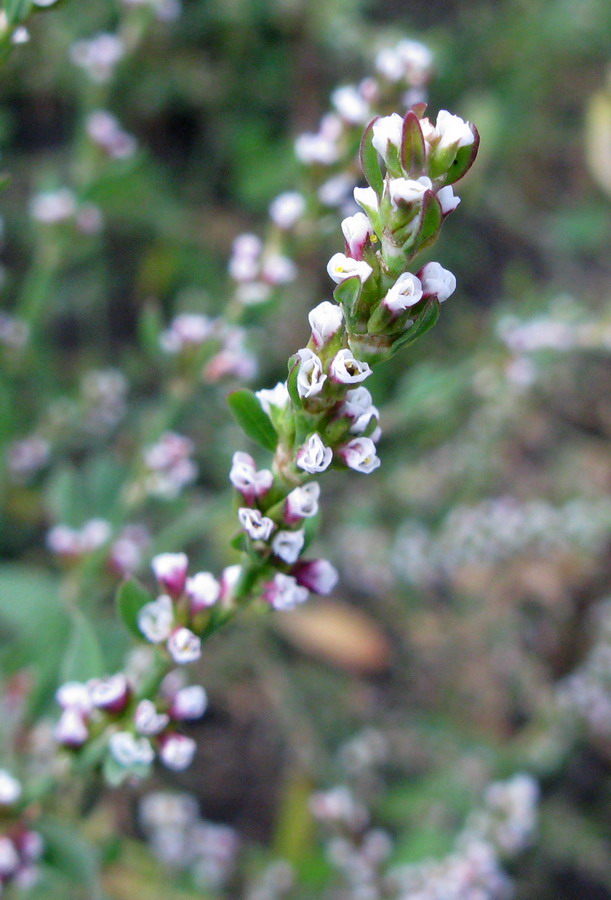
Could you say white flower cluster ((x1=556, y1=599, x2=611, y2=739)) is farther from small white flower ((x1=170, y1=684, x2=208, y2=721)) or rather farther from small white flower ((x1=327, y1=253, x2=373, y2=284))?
small white flower ((x1=327, y1=253, x2=373, y2=284))

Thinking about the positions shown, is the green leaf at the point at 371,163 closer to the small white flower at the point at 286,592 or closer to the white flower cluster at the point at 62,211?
the small white flower at the point at 286,592

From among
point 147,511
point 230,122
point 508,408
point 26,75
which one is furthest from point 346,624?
point 26,75

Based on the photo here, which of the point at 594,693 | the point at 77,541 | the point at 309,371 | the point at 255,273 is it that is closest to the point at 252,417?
the point at 309,371

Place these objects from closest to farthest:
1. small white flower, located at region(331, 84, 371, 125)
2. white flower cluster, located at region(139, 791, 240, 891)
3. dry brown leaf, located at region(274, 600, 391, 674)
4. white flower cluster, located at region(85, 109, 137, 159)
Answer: small white flower, located at region(331, 84, 371, 125), white flower cluster, located at region(85, 109, 137, 159), white flower cluster, located at region(139, 791, 240, 891), dry brown leaf, located at region(274, 600, 391, 674)

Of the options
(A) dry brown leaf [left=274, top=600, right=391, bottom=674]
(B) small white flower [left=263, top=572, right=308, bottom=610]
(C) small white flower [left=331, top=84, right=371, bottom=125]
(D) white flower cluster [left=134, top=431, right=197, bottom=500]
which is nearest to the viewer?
(B) small white flower [left=263, top=572, right=308, bottom=610]

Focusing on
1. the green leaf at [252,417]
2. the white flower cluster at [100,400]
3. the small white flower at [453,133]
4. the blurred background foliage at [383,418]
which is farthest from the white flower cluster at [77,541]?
the small white flower at [453,133]

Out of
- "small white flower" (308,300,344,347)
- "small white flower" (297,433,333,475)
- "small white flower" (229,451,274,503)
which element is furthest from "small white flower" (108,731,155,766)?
"small white flower" (308,300,344,347)
